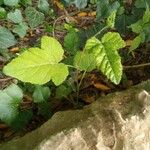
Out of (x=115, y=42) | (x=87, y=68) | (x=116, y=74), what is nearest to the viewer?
(x=116, y=74)

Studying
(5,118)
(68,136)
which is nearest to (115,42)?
(68,136)

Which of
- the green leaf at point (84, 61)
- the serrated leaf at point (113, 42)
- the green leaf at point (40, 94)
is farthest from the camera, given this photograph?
the green leaf at point (40, 94)

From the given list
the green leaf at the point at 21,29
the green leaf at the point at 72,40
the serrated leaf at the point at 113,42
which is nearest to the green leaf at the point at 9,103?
the green leaf at the point at 72,40

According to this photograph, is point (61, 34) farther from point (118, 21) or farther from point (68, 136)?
point (68, 136)

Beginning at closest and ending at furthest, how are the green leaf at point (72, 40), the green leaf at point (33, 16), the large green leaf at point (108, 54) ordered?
the large green leaf at point (108, 54) < the green leaf at point (72, 40) < the green leaf at point (33, 16)

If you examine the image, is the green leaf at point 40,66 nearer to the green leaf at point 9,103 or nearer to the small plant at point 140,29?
Answer: the green leaf at point 9,103
